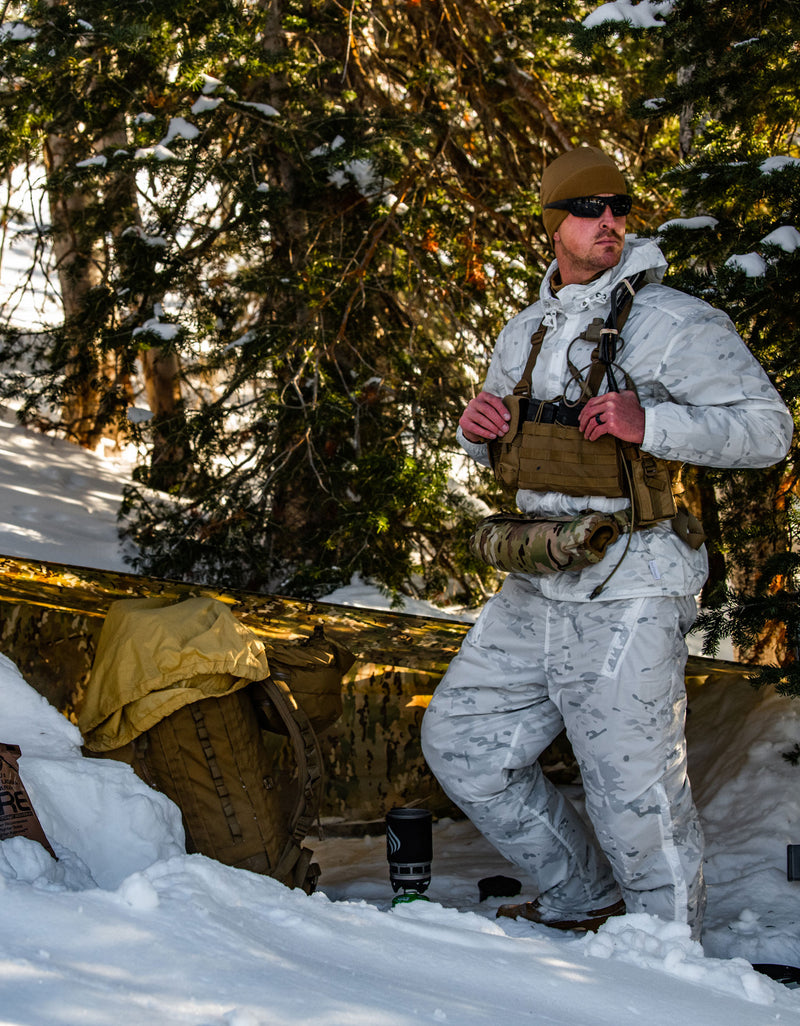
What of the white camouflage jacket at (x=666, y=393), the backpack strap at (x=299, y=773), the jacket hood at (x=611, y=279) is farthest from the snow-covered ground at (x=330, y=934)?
the jacket hood at (x=611, y=279)

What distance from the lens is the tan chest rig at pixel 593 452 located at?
9.16ft

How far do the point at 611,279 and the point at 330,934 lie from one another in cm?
181

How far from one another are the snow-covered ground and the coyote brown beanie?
6.22 ft

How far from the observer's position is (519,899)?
11.0 ft

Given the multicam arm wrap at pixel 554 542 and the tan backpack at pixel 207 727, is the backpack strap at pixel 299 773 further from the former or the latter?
the multicam arm wrap at pixel 554 542

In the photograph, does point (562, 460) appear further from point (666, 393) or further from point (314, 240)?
point (314, 240)

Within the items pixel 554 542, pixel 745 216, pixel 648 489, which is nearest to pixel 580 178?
pixel 648 489

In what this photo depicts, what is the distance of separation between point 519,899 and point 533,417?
1.55 m

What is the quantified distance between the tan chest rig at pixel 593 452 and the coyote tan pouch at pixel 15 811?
4.94 ft

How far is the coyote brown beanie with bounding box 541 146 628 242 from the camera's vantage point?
9.48ft

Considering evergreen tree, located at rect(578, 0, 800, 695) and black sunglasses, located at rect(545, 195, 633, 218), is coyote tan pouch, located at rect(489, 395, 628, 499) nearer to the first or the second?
black sunglasses, located at rect(545, 195, 633, 218)

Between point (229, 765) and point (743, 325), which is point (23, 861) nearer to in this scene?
point (229, 765)

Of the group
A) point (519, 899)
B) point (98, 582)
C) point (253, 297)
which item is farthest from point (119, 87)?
point (519, 899)

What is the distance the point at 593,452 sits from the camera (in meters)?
2.81
